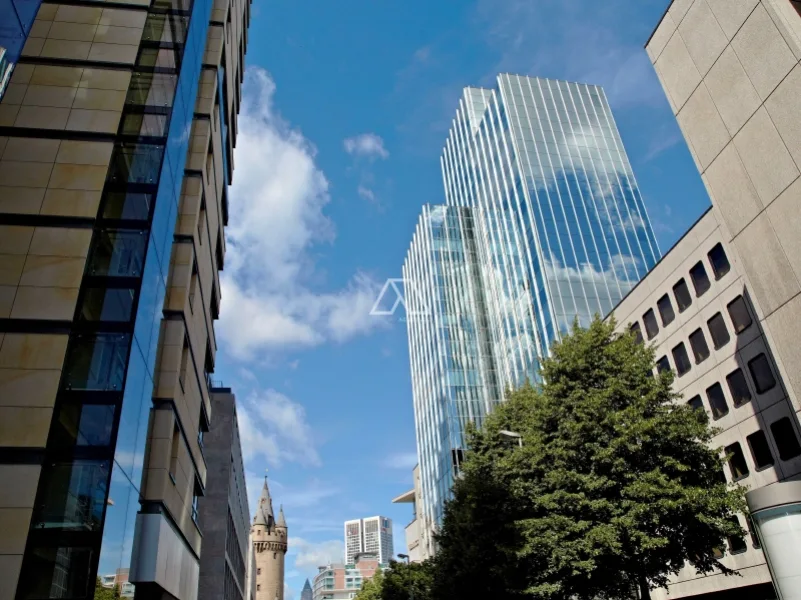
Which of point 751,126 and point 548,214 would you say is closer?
point 751,126

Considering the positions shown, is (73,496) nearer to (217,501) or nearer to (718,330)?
(217,501)

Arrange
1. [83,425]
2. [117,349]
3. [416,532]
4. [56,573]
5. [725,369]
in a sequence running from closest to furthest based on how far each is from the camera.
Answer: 1. [56,573]
2. [83,425]
3. [117,349]
4. [725,369]
5. [416,532]

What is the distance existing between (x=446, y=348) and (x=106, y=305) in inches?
2229

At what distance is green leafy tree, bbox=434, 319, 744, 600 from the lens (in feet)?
64.3

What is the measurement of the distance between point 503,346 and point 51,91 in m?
51.2

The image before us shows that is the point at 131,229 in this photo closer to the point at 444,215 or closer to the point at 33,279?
the point at 33,279

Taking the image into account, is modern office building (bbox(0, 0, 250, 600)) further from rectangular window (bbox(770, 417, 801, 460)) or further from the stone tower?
the stone tower

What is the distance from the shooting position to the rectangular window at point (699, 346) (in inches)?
1249

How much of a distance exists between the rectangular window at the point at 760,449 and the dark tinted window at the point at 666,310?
327 inches

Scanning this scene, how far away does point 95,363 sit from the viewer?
15086 mm

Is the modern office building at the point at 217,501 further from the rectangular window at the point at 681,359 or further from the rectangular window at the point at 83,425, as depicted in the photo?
the rectangular window at the point at 681,359

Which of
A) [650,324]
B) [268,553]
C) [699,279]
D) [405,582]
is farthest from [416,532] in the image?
[699,279]

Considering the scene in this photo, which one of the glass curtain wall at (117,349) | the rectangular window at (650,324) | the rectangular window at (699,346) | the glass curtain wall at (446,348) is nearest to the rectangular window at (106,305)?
the glass curtain wall at (117,349)

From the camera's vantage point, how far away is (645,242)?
61.0 metres
